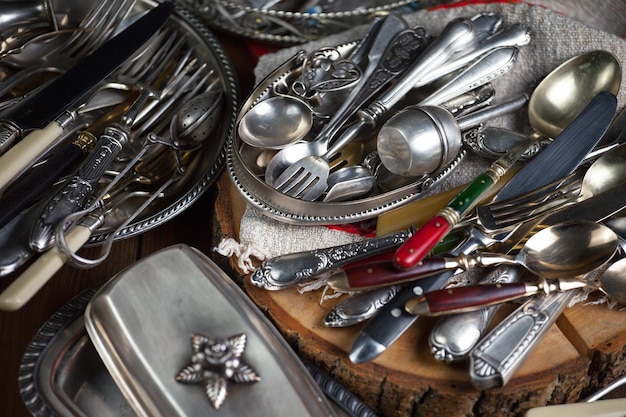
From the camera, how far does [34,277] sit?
579mm

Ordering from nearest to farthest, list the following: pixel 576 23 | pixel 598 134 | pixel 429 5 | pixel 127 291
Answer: pixel 127 291 → pixel 598 134 → pixel 576 23 → pixel 429 5

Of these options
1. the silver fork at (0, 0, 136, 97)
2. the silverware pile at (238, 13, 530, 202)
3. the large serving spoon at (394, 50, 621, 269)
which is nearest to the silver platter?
the silverware pile at (238, 13, 530, 202)

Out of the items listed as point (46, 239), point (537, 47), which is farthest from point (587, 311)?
point (46, 239)

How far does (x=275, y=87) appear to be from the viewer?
79cm

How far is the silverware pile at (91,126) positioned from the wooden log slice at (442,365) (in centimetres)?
19

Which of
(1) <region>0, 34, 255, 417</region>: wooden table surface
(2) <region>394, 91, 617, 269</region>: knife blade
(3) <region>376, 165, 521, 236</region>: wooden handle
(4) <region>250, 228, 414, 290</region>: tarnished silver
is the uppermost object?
(2) <region>394, 91, 617, 269</region>: knife blade

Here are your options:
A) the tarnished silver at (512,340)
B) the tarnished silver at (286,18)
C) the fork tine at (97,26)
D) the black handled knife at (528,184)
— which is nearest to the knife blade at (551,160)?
the black handled knife at (528,184)

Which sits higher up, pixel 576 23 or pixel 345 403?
pixel 576 23

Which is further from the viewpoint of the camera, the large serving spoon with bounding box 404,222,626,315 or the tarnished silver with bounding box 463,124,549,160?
the tarnished silver with bounding box 463,124,549,160

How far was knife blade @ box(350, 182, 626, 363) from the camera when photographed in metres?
0.61

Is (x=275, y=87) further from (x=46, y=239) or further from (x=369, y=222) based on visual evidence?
(x=46, y=239)

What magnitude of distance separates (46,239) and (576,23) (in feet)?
2.15

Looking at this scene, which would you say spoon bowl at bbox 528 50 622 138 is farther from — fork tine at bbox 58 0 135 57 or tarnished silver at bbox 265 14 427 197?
fork tine at bbox 58 0 135 57

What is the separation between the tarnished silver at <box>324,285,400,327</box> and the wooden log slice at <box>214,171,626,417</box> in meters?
0.01
